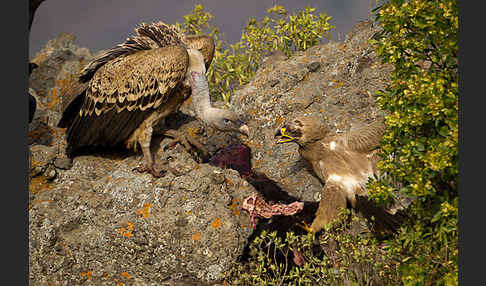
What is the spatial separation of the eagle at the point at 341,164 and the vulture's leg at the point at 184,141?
96 centimetres

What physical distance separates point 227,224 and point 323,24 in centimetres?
347

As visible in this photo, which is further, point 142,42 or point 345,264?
point 142,42

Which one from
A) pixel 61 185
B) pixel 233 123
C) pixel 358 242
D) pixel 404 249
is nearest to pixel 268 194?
pixel 233 123

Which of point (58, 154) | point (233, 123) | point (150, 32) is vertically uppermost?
point (150, 32)

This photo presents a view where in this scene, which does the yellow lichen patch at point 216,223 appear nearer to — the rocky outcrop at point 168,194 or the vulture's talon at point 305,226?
the rocky outcrop at point 168,194

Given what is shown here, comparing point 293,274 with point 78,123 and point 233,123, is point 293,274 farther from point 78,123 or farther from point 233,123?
point 78,123

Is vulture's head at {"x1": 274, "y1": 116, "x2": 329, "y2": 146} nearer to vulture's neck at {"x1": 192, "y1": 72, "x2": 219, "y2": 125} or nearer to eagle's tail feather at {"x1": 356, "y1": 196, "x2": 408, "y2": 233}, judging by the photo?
eagle's tail feather at {"x1": 356, "y1": 196, "x2": 408, "y2": 233}

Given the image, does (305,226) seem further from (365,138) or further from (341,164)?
(365,138)

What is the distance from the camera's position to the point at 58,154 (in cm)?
327

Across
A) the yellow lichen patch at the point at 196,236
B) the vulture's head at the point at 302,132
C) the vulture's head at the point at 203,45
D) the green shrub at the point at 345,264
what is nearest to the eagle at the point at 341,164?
the vulture's head at the point at 302,132

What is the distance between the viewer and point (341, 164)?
263 centimetres

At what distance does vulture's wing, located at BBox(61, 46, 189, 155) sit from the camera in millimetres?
3133

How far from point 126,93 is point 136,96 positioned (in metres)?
0.08

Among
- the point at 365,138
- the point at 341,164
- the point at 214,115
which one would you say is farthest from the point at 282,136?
the point at 214,115
